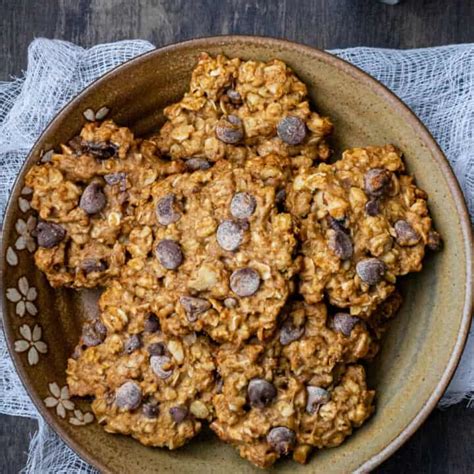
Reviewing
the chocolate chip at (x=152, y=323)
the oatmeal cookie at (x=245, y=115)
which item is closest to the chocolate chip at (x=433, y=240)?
the oatmeal cookie at (x=245, y=115)

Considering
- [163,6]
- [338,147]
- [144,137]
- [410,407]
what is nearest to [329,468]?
[410,407]

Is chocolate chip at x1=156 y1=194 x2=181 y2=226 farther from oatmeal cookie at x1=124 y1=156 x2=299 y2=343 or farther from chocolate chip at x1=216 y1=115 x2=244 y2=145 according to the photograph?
chocolate chip at x1=216 y1=115 x2=244 y2=145

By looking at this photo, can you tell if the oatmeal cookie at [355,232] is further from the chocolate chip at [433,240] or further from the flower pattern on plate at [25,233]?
the flower pattern on plate at [25,233]

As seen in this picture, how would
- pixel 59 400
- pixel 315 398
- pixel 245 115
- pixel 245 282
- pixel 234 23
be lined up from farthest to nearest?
1. pixel 234 23
2. pixel 59 400
3. pixel 245 115
4. pixel 315 398
5. pixel 245 282

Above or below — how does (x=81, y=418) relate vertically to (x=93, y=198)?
below

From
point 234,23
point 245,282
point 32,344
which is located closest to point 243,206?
point 245,282

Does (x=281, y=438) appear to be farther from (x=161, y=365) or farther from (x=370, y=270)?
(x=370, y=270)

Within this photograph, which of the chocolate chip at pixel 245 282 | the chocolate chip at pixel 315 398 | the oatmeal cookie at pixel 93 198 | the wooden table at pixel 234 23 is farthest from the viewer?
the wooden table at pixel 234 23
